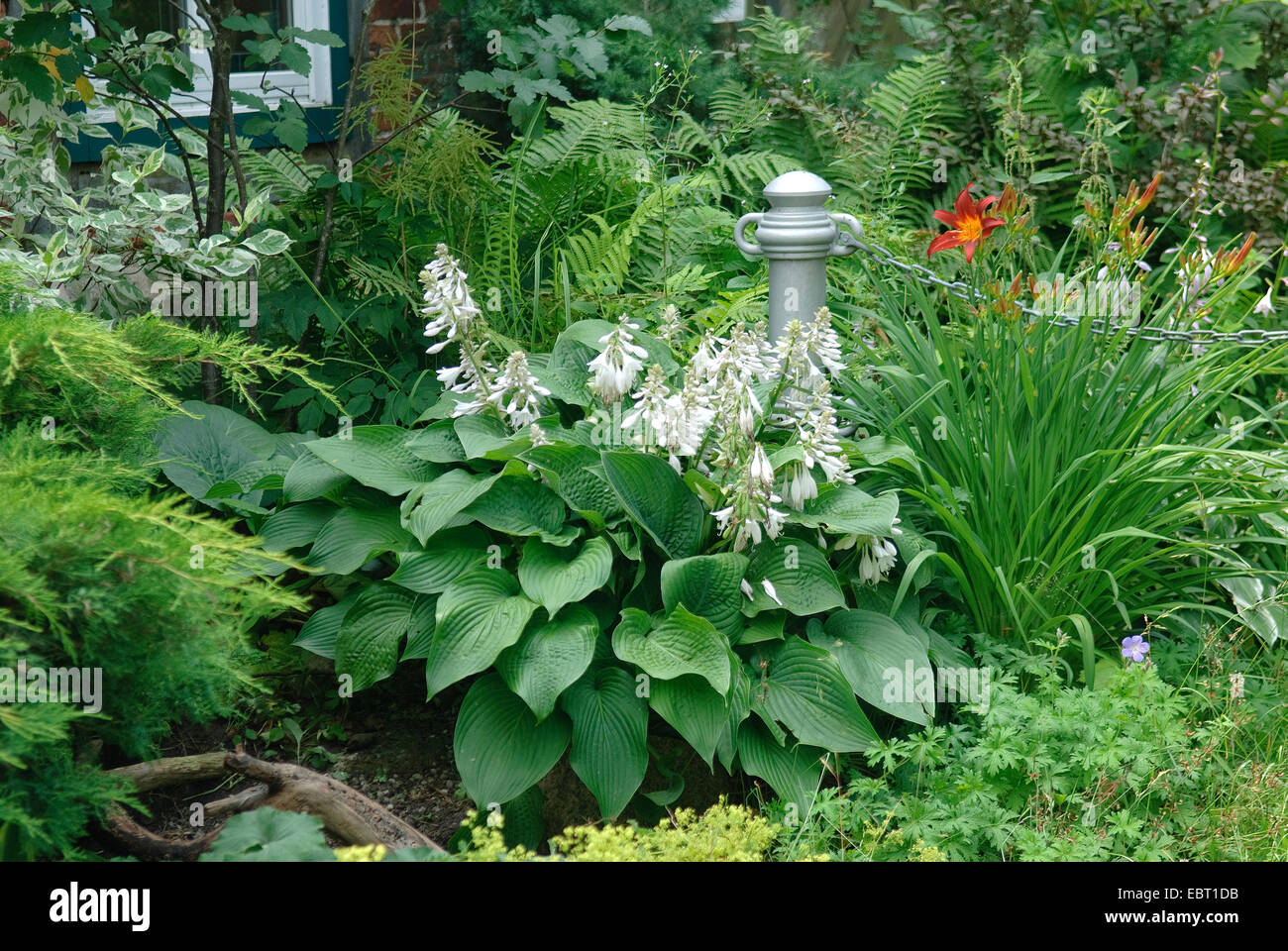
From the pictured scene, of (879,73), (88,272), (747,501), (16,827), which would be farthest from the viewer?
(879,73)

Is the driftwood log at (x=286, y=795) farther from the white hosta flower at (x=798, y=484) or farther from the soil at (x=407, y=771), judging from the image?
the white hosta flower at (x=798, y=484)

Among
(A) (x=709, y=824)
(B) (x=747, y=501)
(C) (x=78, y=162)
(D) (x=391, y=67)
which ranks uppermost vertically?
(D) (x=391, y=67)

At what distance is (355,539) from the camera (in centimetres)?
297

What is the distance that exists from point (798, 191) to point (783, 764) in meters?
1.61

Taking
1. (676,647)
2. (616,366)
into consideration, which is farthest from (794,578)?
(616,366)

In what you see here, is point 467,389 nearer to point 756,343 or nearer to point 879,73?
point 756,343

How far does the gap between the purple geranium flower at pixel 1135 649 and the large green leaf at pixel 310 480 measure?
2018 mm

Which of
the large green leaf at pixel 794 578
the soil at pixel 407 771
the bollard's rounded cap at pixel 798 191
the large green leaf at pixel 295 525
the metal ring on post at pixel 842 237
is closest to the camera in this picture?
the soil at pixel 407 771

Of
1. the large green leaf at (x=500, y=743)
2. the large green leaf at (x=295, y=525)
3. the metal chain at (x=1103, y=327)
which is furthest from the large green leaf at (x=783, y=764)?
the metal chain at (x=1103, y=327)

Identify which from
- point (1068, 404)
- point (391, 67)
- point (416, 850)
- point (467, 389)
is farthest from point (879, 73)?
point (416, 850)

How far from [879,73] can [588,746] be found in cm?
477

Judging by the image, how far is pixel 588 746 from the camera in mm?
2561

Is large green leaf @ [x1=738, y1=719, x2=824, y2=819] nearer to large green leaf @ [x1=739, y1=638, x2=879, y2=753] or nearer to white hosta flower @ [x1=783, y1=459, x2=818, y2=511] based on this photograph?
large green leaf @ [x1=739, y1=638, x2=879, y2=753]

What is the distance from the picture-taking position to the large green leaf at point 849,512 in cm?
282
